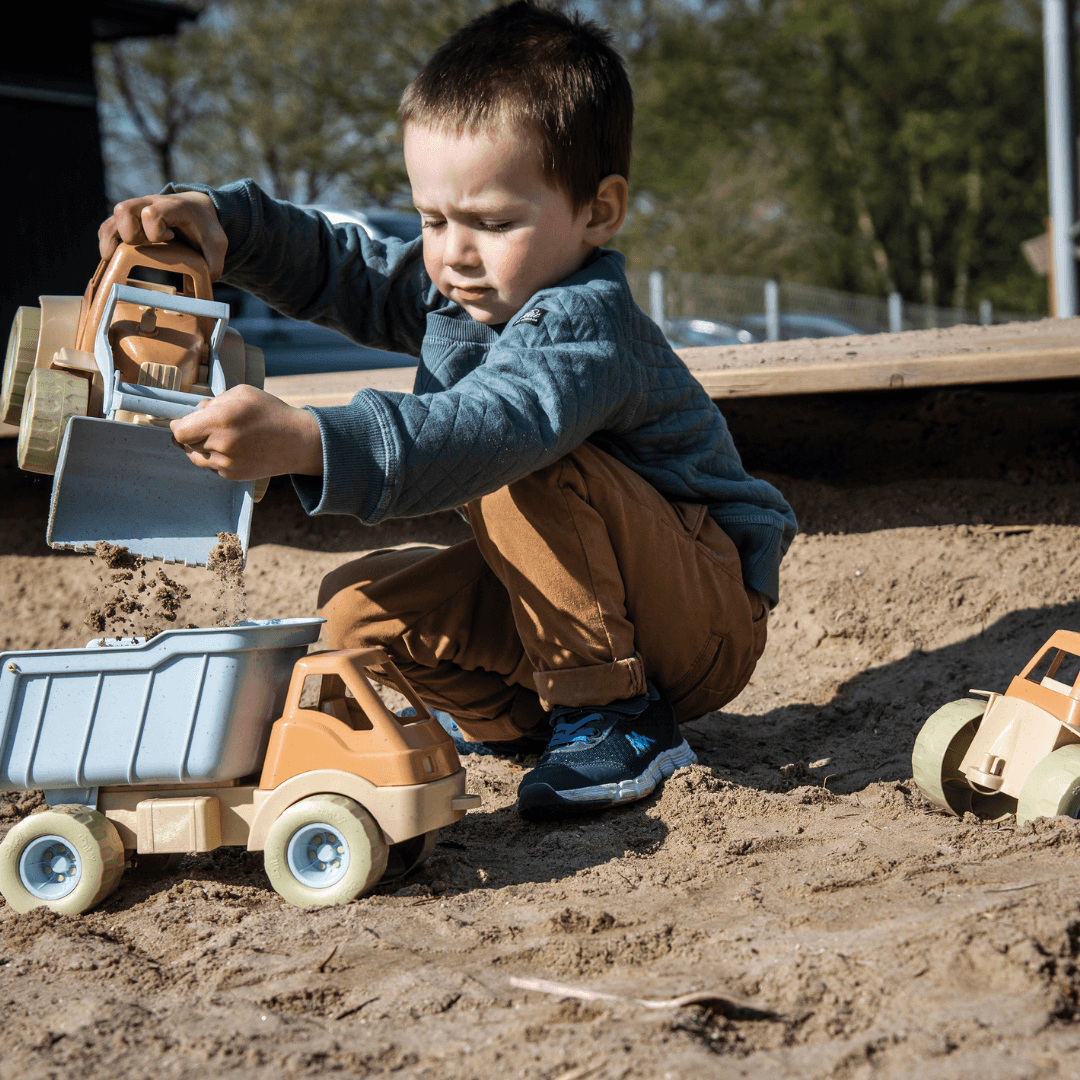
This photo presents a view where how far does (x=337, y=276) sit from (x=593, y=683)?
1064 mm

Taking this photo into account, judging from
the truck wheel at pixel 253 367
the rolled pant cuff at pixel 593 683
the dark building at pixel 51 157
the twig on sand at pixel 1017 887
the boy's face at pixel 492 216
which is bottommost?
the twig on sand at pixel 1017 887

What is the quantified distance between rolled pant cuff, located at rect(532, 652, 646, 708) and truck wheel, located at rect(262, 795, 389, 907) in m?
0.51

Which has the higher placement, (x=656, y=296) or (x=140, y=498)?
(x=656, y=296)

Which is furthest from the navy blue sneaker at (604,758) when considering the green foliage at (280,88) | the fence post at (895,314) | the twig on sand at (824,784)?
the green foliage at (280,88)

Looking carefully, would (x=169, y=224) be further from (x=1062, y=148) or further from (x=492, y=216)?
(x=1062, y=148)

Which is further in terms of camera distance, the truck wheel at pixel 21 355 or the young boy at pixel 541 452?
the truck wheel at pixel 21 355

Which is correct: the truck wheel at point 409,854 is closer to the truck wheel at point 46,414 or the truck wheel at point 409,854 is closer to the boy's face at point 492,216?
the truck wheel at point 46,414

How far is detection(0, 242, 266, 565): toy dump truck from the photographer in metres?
1.54

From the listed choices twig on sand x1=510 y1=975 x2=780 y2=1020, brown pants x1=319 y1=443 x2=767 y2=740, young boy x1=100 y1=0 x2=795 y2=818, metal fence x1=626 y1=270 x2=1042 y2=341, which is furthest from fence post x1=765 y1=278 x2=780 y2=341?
twig on sand x1=510 y1=975 x2=780 y2=1020

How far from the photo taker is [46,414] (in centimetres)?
159

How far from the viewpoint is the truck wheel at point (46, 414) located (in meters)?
1.59

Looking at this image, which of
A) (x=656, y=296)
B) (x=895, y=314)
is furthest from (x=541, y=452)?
(x=895, y=314)

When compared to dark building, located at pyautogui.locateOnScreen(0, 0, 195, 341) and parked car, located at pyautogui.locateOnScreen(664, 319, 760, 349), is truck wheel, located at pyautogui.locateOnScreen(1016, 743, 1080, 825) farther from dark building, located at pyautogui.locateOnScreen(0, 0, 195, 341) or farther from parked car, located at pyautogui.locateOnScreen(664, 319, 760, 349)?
parked car, located at pyautogui.locateOnScreen(664, 319, 760, 349)

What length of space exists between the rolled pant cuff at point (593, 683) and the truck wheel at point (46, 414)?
0.86 metres
